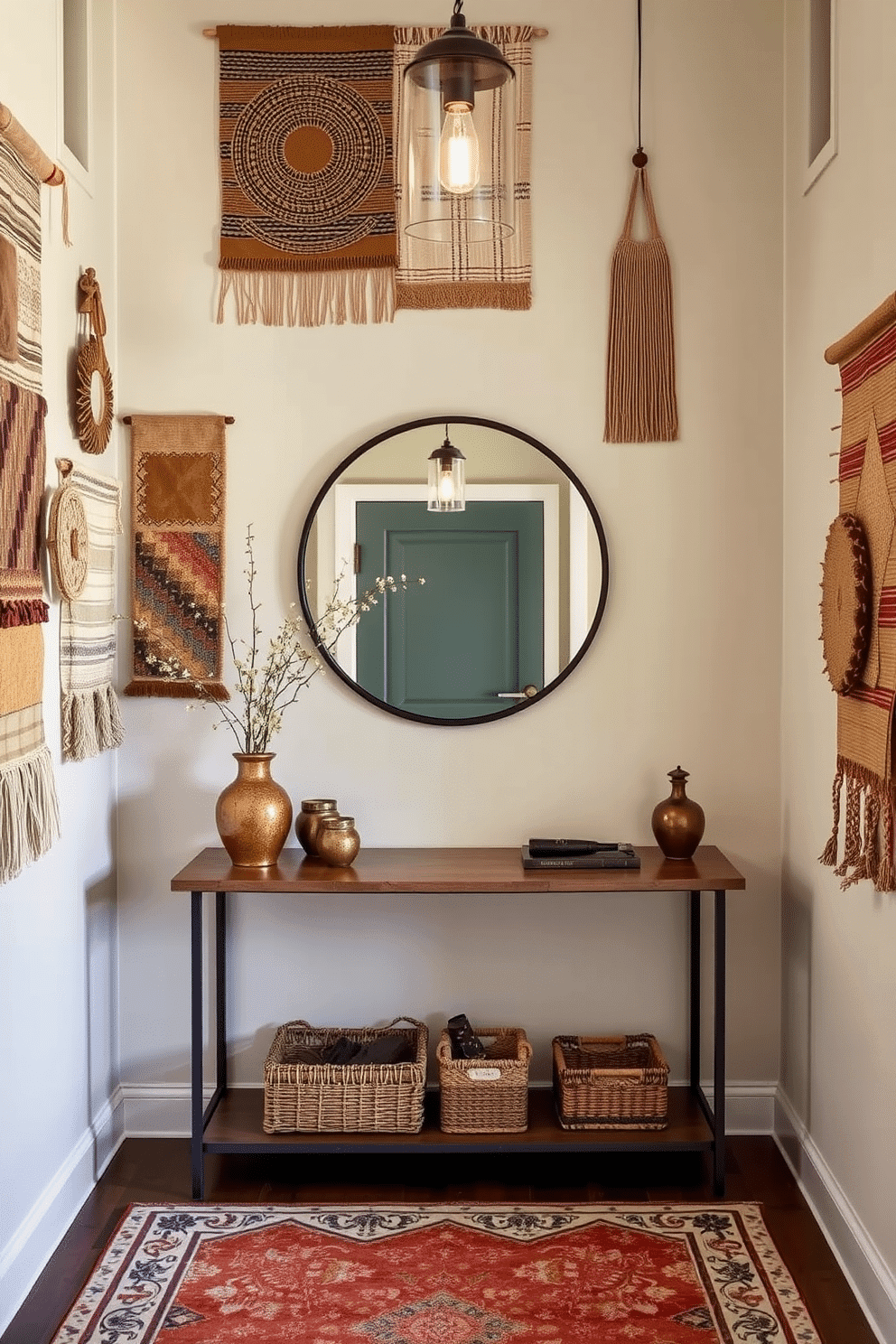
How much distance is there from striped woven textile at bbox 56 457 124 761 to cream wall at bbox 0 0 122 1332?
0.14 ft

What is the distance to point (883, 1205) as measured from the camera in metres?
2.31

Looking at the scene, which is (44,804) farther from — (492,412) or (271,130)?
(271,130)

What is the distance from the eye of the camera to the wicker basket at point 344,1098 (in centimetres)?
289

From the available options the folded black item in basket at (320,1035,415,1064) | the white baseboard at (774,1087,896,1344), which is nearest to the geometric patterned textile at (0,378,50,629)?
the folded black item in basket at (320,1035,415,1064)

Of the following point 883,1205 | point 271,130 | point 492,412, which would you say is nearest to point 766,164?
point 492,412

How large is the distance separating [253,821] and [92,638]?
0.58m

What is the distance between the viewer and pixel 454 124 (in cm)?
227

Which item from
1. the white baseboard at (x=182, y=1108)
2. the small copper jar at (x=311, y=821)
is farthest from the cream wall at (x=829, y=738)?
the small copper jar at (x=311, y=821)

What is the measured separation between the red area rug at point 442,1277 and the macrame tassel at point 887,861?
2.79 feet

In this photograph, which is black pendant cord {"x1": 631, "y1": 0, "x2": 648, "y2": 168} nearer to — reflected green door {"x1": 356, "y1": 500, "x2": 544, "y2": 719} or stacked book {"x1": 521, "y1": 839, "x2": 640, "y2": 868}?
reflected green door {"x1": 356, "y1": 500, "x2": 544, "y2": 719}

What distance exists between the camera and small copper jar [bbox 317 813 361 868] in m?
2.93

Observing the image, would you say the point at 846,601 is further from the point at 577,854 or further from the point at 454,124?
the point at 454,124

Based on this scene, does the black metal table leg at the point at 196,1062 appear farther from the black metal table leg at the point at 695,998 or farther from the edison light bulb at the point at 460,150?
the edison light bulb at the point at 460,150

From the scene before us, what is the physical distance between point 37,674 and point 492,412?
139 centimetres
